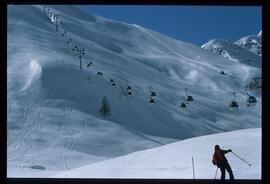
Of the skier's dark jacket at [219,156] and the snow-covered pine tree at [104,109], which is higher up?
the skier's dark jacket at [219,156]

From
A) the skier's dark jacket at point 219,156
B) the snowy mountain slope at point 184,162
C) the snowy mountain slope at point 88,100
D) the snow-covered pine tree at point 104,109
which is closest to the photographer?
the skier's dark jacket at point 219,156

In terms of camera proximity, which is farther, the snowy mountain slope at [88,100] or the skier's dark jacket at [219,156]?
the snowy mountain slope at [88,100]

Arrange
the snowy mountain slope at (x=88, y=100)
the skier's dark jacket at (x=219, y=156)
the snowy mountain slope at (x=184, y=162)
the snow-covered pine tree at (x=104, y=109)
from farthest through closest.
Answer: the snow-covered pine tree at (x=104, y=109) → the snowy mountain slope at (x=88, y=100) → the snowy mountain slope at (x=184, y=162) → the skier's dark jacket at (x=219, y=156)

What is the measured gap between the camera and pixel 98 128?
6412 cm

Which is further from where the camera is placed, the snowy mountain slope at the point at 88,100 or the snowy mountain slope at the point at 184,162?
the snowy mountain slope at the point at 88,100

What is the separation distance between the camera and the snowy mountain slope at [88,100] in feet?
182

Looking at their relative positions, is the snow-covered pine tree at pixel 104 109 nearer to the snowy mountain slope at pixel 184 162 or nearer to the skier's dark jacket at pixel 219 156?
the snowy mountain slope at pixel 184 162

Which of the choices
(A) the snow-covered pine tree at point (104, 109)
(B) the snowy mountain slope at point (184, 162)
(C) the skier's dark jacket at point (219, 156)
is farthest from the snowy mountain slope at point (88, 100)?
(C) the skier's dark jacket at point (219, 156)

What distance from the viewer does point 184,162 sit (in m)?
17.4

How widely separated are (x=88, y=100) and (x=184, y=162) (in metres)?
58.7

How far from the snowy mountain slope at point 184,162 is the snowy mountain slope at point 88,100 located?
1757cm

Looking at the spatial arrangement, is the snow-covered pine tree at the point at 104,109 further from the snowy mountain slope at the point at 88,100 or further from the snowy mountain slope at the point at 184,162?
the snowy mountain slope at the point at 184,162

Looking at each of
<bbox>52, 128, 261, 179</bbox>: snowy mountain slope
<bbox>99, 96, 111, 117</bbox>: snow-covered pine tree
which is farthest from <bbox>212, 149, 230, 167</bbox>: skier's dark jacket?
<bbox>99, 96, 111, 117</bbox>: snow-covered pine tree

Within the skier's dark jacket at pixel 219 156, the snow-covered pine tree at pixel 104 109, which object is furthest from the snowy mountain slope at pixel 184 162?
the snow-covered pine tree at pixel 104 109
